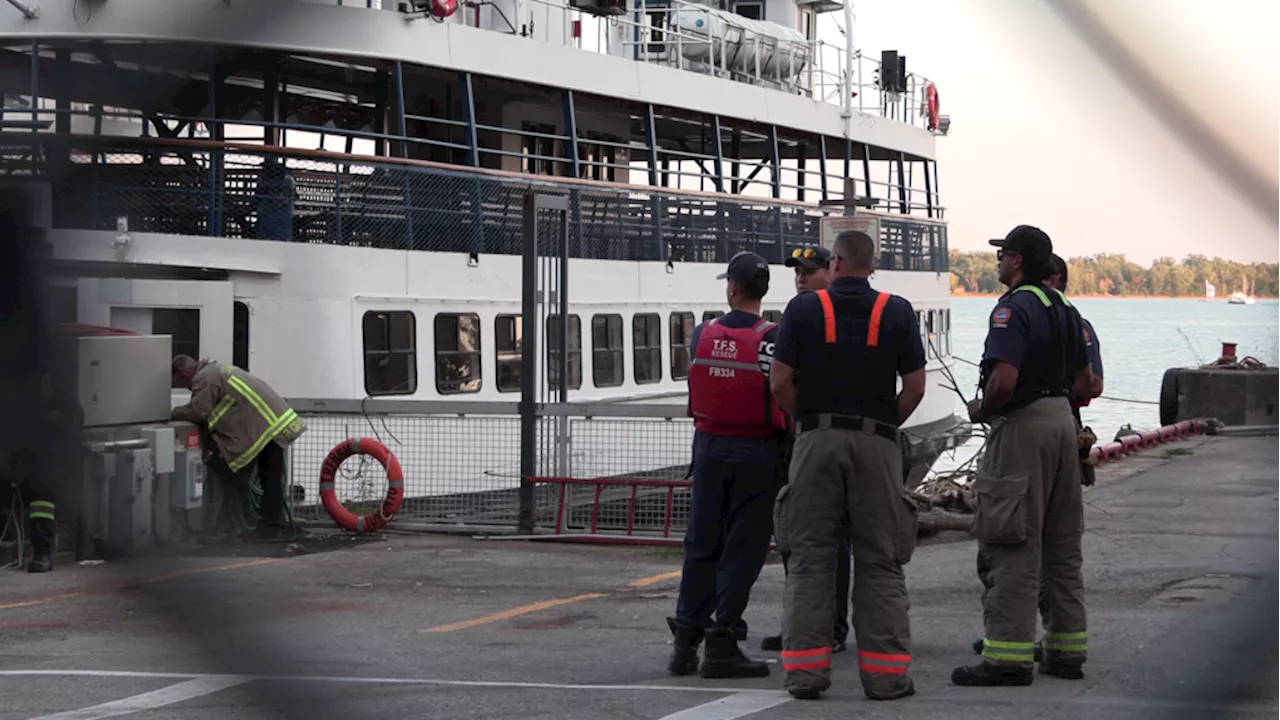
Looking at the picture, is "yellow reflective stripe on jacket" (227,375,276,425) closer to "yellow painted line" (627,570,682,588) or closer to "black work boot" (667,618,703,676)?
"yellow painted line" (627,570,682,588)

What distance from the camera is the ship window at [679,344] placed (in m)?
18.4

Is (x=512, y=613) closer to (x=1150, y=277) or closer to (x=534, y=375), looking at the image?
(x=534, y=375)

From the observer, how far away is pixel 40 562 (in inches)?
379

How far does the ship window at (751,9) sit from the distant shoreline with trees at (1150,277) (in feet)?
81.9

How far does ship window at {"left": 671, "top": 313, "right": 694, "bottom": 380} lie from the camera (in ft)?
60.3

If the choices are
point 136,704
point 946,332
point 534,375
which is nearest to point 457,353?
point 534,375

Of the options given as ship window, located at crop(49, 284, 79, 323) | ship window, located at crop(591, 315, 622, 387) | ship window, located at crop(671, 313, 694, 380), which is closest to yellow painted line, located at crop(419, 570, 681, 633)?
ship window, located at crop(49, 284, 79, 323)

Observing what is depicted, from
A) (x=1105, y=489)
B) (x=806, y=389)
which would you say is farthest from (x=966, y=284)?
(x=1105, y=489)

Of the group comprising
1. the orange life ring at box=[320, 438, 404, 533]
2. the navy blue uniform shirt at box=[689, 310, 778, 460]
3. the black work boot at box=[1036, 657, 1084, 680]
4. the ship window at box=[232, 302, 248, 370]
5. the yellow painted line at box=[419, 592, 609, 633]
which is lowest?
the yellow painted line at box=[419, 592, 609, 633]

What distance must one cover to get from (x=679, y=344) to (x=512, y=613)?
10430 millimetres

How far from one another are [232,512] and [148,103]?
35.4 ft

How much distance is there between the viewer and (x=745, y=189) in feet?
78.6

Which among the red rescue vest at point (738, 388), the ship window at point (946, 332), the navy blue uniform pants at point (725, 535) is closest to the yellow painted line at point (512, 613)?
the navy blue uniform pants at point (725, 535)

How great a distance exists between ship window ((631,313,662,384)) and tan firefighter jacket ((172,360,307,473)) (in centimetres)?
661
